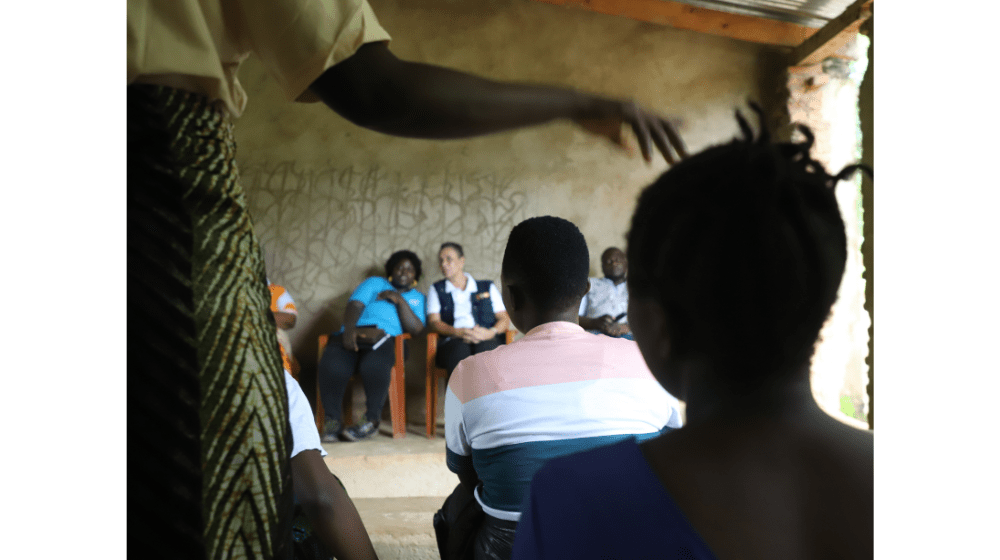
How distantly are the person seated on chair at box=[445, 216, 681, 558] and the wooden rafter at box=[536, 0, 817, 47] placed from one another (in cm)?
37

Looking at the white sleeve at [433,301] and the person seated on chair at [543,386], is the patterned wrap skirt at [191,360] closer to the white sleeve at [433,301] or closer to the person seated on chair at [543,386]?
the person seated on chair at [543,386]

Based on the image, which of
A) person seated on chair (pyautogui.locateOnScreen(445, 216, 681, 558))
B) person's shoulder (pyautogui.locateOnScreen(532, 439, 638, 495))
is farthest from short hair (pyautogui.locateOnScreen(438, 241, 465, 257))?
person's shoulder (pyautogui.locateOnScreen(532, 439, 638, 495))

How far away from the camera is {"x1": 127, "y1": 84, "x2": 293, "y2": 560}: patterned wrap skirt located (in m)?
0.48

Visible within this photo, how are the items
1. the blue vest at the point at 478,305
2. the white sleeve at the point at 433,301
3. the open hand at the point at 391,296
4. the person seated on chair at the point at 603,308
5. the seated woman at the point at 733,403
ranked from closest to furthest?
the seated woman at the point at 733,403 → the person seated on chair at the point at 603,308 → the blue vest at the point at 478,305 → the white sleeve at the point at 433,301 → the open hand at the point at 391,296

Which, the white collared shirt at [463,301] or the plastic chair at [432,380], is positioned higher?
the white collared shirt at [463,301]

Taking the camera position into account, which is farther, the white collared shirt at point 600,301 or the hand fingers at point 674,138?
the white collared shirt at point 600,301

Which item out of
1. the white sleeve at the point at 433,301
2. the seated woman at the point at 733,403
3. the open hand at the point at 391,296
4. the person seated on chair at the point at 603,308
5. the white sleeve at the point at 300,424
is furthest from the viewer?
the open hand at the point at 391,296

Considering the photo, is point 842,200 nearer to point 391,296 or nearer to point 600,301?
point 600,301

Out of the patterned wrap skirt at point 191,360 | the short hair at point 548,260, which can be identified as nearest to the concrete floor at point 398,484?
the short hair at point 548,260

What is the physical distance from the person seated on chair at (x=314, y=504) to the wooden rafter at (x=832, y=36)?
0.82m

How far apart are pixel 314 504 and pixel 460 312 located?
19.0 inches

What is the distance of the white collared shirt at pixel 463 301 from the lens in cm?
106

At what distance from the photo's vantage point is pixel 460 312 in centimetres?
114
